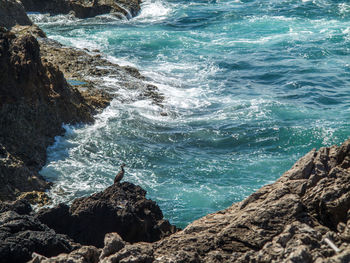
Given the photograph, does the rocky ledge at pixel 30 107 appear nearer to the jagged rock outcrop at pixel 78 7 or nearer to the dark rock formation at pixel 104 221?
the dark rock formation at pixel 104 221

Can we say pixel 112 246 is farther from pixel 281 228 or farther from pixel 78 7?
pixel 78 7

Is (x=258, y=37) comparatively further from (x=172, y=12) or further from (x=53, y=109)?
(x=53, y=109)

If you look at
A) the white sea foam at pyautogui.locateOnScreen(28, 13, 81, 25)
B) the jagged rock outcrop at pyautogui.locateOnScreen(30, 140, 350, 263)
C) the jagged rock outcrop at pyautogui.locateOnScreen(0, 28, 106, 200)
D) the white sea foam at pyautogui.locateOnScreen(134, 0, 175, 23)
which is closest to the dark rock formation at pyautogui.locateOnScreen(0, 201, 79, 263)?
the jagged rock outcrop at pyautogui.locateOnScreen(30, 140, 350, 263)

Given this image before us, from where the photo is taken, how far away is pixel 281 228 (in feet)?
19.7

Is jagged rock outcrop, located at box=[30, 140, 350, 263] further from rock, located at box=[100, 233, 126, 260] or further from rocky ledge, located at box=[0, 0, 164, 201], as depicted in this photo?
rocky ledge, located at box=[0, 0, 164, 201]

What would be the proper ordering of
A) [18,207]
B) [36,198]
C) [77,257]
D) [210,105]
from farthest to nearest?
[210,105] → [36,198] → [18,207] → [77,257]

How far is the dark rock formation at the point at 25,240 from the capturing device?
6.99 metres

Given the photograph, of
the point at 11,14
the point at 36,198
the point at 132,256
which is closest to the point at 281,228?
the point at 132,256

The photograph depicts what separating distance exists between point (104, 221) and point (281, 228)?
4263 mm

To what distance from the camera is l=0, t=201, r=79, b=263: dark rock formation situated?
6992mm

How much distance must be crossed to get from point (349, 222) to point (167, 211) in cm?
766

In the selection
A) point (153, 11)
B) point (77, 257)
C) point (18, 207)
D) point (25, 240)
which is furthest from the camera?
point (153, 11)

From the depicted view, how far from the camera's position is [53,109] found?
16.0 metres

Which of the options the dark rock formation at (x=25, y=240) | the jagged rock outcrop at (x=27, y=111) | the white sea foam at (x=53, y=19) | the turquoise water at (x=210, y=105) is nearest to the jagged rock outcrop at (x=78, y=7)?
the white sea foam at (x=53, y=19)
